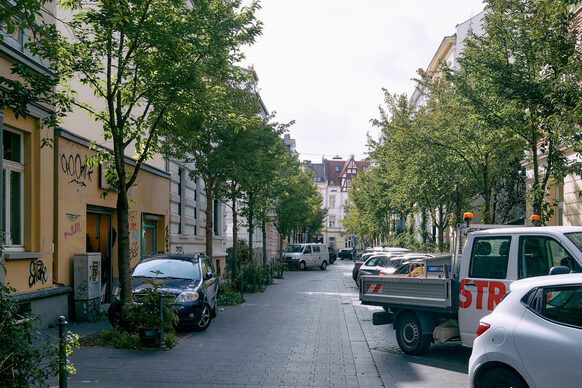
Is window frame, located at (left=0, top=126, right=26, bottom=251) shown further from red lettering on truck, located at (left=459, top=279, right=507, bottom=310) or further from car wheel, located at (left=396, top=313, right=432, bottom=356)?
red lettering on truck, located at (left=459, top=279, right=507, bottom=310)

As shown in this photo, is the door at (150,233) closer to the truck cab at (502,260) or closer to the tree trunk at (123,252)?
the tree trunk at (123,252)

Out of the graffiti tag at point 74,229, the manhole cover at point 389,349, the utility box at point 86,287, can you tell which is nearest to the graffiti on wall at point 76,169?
the graffiti tag at point 74,229

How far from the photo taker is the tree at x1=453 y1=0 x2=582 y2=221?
10.3m

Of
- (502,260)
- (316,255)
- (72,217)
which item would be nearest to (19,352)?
(502,260)

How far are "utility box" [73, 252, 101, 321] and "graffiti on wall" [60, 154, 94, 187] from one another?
191 centimetres

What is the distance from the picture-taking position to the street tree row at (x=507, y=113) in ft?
34.7

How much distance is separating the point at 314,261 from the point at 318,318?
2984 centimetres

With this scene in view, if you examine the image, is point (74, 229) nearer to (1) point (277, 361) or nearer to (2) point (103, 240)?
(2) point (103, 240)

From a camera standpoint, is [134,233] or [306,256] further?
[306,256]

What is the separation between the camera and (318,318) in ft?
49.2

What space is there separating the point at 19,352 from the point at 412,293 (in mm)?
6411

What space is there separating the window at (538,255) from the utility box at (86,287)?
9735 millimetres

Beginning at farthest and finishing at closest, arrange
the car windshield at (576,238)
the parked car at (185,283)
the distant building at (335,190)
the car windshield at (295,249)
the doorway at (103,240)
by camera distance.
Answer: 1. the distant building at (335,190)
2. the car windshield at (295,249)
3. the doorway at (103,240)
4. the parked car at (185,283)
5. the car windshield at (576,238)

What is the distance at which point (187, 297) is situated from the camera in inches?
462
